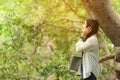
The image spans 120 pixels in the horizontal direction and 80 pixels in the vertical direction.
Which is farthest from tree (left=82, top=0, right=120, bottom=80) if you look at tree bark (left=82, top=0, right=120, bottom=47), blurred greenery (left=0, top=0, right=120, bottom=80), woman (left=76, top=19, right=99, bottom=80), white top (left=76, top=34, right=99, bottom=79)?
white top (left=76, top=34, right=99, bottom=79)

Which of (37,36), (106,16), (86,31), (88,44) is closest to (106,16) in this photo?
(106,16)

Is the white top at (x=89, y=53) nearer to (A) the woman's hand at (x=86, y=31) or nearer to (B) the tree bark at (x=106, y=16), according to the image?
(A) the woman's hand at (x=86, y=31)

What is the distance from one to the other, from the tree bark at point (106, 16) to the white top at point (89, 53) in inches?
52.7

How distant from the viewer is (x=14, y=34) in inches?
259

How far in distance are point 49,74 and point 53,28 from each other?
111 cm

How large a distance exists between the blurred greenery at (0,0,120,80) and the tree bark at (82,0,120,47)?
1.08 meters

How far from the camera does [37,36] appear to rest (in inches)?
272

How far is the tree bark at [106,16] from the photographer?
571 cm

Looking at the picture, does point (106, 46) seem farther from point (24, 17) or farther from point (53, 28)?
point (24, 17)

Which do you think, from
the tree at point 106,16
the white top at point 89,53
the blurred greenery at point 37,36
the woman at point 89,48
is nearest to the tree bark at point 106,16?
the tree at point 106,16

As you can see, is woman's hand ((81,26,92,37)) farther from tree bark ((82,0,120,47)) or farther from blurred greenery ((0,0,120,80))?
blurred greenery ((0,0,120,80))

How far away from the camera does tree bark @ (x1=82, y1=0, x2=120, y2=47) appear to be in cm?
571

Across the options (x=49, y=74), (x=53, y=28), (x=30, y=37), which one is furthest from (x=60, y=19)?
(x=49, y=74)

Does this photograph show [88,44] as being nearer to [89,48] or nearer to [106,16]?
[89,48]
